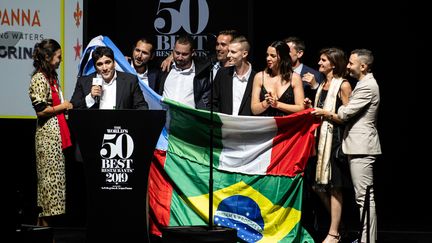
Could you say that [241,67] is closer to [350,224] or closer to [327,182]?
[327,182]

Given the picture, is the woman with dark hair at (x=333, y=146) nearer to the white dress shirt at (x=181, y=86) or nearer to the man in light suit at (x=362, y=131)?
the man in light suit at (x=362, y=131)

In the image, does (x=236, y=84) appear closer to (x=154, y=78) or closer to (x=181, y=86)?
(x=181, y=86)

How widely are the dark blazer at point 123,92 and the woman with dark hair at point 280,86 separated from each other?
3.06ft

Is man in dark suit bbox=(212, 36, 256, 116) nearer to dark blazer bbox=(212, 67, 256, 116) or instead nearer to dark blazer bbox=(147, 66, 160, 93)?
dark blazer bbox=(212, 67, 256, 116)

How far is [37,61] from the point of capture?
26.8 feet

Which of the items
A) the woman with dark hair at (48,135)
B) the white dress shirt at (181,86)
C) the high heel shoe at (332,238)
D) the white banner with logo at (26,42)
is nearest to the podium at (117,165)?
the woman with dark hair at (48,135)

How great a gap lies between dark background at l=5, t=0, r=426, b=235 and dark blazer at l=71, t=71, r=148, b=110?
1.52 meters

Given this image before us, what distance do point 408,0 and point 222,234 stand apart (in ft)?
12.4

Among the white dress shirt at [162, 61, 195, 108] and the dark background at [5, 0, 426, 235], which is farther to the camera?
the dark background at [5, 0, 426, 235]

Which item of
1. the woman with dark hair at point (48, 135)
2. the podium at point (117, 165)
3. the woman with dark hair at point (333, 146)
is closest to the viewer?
the podium at point (117, 165)

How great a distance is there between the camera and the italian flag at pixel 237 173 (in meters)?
8.04

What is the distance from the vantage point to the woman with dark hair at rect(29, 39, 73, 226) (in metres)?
8.10

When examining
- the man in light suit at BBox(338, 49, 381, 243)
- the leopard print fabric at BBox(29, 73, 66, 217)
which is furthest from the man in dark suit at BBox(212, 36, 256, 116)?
the leopard print fabric at BBox(29, 73, 66, 217)

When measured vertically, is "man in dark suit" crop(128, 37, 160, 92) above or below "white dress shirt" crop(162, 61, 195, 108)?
above
